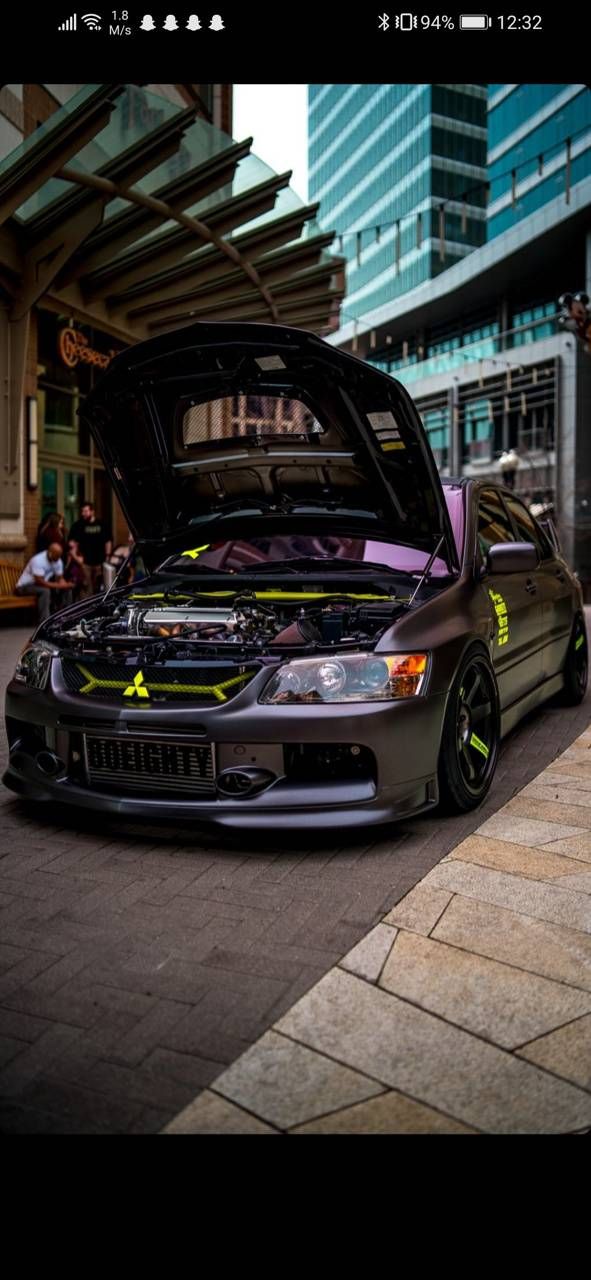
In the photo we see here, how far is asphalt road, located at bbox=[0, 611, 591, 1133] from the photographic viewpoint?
2098 millimetres

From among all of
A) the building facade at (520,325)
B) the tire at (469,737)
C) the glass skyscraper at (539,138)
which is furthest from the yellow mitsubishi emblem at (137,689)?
the building facade at (520,325)

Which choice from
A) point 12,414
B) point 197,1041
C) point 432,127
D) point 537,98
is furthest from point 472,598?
point 432,127

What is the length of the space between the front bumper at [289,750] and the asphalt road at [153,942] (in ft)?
0.52

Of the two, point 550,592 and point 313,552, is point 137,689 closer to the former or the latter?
point 313,552

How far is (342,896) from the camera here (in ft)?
10.4

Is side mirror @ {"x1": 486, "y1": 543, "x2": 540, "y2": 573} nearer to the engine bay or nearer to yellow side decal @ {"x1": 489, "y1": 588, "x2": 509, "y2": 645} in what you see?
yellow side decal @ {"x1": 489, "y1": 588, "x2": 509, "y2": 645}

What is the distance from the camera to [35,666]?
13.5 ft

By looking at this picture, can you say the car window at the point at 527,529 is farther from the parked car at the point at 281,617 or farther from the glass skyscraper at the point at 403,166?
the glass skyscraper at the point at 403,166

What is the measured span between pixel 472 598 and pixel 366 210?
3929 centimetres

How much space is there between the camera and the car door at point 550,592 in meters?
5.77

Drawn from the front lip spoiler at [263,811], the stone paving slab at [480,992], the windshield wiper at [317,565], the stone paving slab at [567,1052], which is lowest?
the stone paving slab at [567,1052]

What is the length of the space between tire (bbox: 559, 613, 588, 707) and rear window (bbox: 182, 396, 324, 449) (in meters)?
2.70
